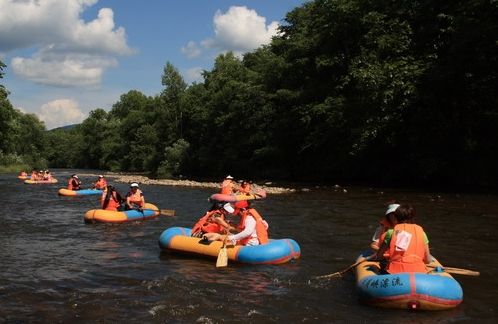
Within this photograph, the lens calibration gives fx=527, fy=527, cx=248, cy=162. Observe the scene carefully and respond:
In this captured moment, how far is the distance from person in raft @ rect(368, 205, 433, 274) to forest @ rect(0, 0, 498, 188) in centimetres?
1676

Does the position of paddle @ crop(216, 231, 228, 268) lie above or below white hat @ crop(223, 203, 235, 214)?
below

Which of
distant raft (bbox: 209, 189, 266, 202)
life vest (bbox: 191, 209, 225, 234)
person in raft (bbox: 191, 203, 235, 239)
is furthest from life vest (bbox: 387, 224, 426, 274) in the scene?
distant raft (bbox: 209, 189, 266, 202)

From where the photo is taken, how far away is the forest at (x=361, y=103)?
23.5 m

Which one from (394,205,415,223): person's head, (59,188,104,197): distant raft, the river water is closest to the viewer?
the river water

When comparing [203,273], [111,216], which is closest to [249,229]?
[203,273]

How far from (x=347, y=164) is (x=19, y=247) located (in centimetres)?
2194

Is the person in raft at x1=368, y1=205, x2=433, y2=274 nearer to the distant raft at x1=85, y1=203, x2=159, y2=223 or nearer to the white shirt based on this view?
the white shirt

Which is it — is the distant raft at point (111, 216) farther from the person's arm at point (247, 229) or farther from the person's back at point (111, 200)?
the person's arm at point (247, 229)

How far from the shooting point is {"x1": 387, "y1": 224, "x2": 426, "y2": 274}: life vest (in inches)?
261

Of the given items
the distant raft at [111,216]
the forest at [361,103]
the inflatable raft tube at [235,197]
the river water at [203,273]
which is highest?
the forest at [361,103]

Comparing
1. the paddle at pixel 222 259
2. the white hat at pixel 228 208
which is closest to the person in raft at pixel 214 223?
the white hat at pixel 228 208

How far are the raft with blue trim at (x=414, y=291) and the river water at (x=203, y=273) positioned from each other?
0.38ft

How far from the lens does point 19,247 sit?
37.1 feet

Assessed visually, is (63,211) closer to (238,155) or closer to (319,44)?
(319,44)
